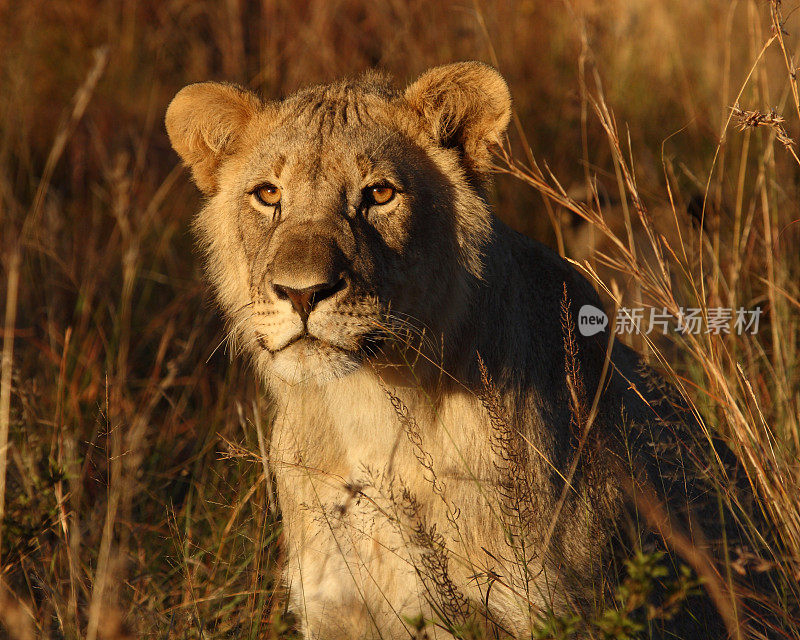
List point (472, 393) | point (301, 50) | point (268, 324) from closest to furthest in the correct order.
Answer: point (268, 324) < point (472, 393) < point (301, 50)

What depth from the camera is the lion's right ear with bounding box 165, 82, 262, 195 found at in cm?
362

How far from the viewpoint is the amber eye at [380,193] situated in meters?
3.19

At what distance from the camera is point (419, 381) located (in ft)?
10.3

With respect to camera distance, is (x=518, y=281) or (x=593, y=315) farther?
(x=593, y=315)

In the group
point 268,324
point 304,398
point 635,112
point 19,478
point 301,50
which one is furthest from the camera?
point 301,50

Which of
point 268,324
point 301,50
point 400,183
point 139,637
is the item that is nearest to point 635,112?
point 301,50

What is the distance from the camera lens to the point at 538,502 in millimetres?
3098

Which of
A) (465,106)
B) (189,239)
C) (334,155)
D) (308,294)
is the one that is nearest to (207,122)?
(334,155)

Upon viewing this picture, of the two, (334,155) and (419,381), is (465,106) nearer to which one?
(334,155)

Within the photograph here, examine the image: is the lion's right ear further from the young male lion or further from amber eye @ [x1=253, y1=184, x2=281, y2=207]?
amber eye @ [x1=253, y1=184, x2=281, y2=207]

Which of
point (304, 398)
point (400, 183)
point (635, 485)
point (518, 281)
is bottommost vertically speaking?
point (635, 485)

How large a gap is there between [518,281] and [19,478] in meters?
2.35

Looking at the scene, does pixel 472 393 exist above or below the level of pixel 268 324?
below

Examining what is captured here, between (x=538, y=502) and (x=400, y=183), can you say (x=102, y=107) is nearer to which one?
(x=400, y=183)
